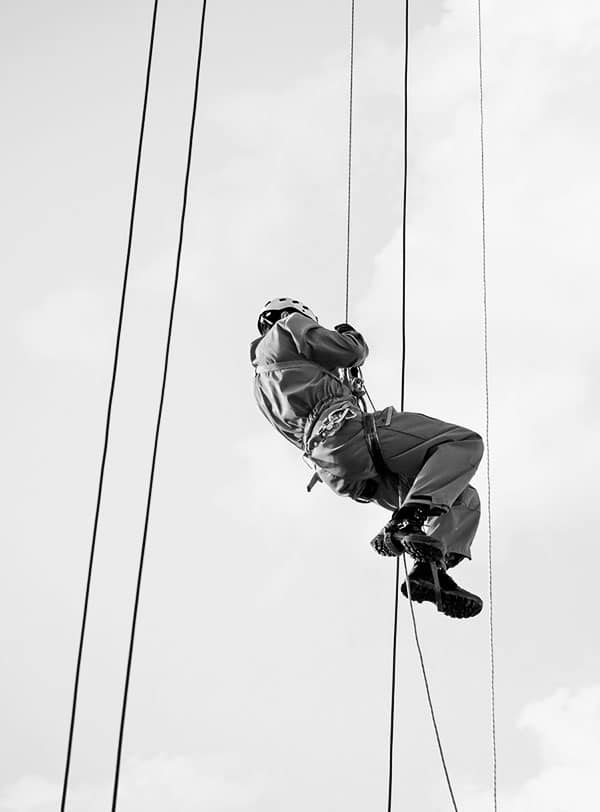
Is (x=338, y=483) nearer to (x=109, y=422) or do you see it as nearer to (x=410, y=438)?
(x=410, y=438)

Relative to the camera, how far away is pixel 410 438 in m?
6.57

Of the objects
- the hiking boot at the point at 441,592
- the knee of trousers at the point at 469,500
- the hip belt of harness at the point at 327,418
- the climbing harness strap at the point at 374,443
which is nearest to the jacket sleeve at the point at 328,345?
the hip belt of harness at the point at 327,418

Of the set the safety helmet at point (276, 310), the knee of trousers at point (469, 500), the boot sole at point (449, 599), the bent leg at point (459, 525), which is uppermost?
the safety helmet at point (276, 310)

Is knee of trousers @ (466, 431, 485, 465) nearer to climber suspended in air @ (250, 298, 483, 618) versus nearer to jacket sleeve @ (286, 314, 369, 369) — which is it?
climber suspended in air @ (250, 298, 483, 618)

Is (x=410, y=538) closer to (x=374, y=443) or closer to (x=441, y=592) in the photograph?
(x=441, y=592)

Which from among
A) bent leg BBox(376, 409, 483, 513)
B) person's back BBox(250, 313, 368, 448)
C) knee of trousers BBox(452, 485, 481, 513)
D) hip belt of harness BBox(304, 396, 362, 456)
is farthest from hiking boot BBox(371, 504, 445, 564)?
person's back BBox(250, 313, 368, 448)

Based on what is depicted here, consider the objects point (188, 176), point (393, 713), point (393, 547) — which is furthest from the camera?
point (188, 176)

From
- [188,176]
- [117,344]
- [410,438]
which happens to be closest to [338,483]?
[410,438]

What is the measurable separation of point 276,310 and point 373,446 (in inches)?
30.5

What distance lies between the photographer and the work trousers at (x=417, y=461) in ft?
21.1

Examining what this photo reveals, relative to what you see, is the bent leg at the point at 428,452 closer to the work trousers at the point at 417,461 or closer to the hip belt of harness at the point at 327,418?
the work trousers at the point at 417,461

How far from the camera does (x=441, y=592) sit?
629 centimetres

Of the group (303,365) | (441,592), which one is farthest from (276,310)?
(441,592)

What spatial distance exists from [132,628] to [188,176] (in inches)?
87.6
